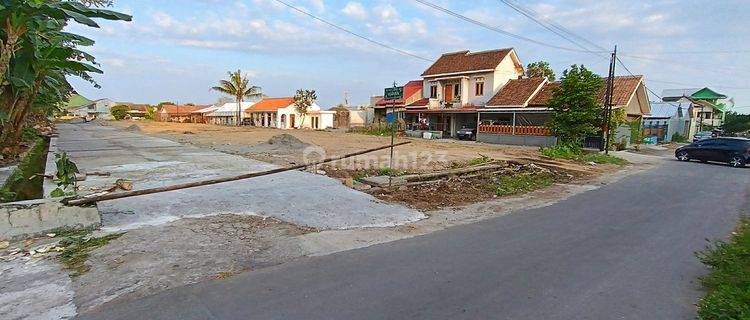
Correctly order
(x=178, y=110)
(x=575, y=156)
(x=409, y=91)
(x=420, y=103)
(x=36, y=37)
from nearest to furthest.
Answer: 1. (x=36, y=37)
2. (x=575, y=156)
3. (x=420, y=103)
4. (x=409, y=91)
5. (x=178, y=110)

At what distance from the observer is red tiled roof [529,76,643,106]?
27.8 m

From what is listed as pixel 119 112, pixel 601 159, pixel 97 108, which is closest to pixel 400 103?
pixel 601 159

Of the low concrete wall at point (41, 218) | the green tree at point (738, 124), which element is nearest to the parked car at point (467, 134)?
the low concrete wall at point (41, 218)

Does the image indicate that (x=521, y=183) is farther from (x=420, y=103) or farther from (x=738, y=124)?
(x=738, y=124)

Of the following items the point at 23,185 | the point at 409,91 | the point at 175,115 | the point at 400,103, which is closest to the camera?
the point at 23,185

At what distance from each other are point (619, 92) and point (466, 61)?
13.4 metres

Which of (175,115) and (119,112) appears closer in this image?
(175,115)

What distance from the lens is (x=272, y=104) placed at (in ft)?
205

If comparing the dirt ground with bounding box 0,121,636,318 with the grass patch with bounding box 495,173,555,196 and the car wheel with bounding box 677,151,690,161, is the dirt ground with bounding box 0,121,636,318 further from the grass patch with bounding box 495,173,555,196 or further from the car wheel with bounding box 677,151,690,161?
the car wheel with bounding box 677,151,690,161

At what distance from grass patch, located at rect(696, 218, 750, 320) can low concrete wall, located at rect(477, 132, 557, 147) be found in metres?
23.2

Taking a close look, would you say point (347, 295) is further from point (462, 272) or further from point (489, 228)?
point (489, 228)

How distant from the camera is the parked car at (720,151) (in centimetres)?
1919

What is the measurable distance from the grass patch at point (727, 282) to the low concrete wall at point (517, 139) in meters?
23.2

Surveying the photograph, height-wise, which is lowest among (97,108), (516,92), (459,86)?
(516,92)
